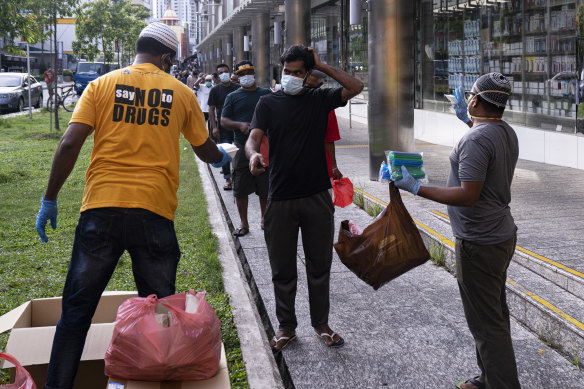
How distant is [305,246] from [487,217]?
1.57 metres

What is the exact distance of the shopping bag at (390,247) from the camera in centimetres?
430

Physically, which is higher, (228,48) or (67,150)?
(228,48)

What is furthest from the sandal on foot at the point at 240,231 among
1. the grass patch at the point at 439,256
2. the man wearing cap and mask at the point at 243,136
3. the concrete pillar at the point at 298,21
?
the concrete pillar at the point at 298,21

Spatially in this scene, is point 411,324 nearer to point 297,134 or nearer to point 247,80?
point 297,134

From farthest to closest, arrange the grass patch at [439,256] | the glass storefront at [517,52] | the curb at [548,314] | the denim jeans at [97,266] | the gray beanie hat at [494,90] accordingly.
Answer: the glass storefront at [517,52] < the grass patch at [439,256] < the curb at [548,314] < the gray beanie hat at [494,90] < the denim jeans at [97,266]

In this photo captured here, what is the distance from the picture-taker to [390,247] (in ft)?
14.2

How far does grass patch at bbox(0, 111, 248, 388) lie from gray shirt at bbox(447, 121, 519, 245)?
5.38 feet

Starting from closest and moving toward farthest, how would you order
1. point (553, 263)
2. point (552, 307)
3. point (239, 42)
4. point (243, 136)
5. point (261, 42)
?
point (552, 307), point (553, 263), point (243, 136), point (261, 42), point (239, 42)

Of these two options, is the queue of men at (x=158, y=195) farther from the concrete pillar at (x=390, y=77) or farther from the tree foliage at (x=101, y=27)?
the tree foliage at (x=101, y=27)

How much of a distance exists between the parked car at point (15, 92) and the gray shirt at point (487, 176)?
29.8 meters

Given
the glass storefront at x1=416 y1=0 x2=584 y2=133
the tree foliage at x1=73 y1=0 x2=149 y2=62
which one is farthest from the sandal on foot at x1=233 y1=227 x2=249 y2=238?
the tree foliage at x1=73 y1=0 x2=149 y2=62

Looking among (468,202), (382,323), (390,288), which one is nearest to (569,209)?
(390,288)

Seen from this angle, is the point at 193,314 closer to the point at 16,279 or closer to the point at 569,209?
the point at 16,279

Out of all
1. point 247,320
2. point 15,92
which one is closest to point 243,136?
point 247,320
